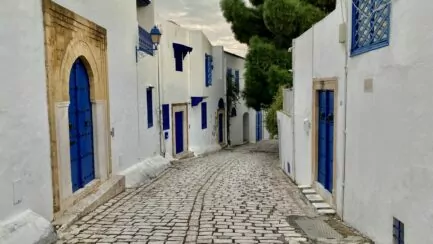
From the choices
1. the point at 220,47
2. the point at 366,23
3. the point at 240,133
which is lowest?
the point at 240,133

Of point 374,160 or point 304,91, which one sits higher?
point 304,91

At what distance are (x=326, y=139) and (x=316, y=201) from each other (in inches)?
46.0

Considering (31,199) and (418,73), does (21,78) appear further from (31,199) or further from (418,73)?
(418,73)

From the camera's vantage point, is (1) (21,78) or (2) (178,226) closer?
(1) (21,78)

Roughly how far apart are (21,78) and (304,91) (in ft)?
20.8

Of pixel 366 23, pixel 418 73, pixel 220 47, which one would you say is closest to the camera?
pixel 418 73

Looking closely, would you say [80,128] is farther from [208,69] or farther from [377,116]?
[208,69]

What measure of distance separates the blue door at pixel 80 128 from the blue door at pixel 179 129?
9.42m

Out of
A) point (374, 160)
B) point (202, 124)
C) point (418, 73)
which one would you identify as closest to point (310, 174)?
point (374, 160)

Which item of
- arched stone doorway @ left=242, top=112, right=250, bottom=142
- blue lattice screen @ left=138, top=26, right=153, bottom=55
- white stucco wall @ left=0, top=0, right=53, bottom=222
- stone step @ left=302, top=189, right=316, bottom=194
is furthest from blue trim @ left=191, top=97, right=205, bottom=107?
white stucco wall @ left=0, top=0, right=53, bottom=222

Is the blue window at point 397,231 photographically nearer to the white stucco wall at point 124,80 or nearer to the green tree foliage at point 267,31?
the white stucco wall at point 124,80

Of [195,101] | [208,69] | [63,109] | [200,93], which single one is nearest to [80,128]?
[63,109]

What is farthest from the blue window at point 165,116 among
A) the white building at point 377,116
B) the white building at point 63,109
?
the white building at point 377,116

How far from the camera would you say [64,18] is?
19.3 ft
